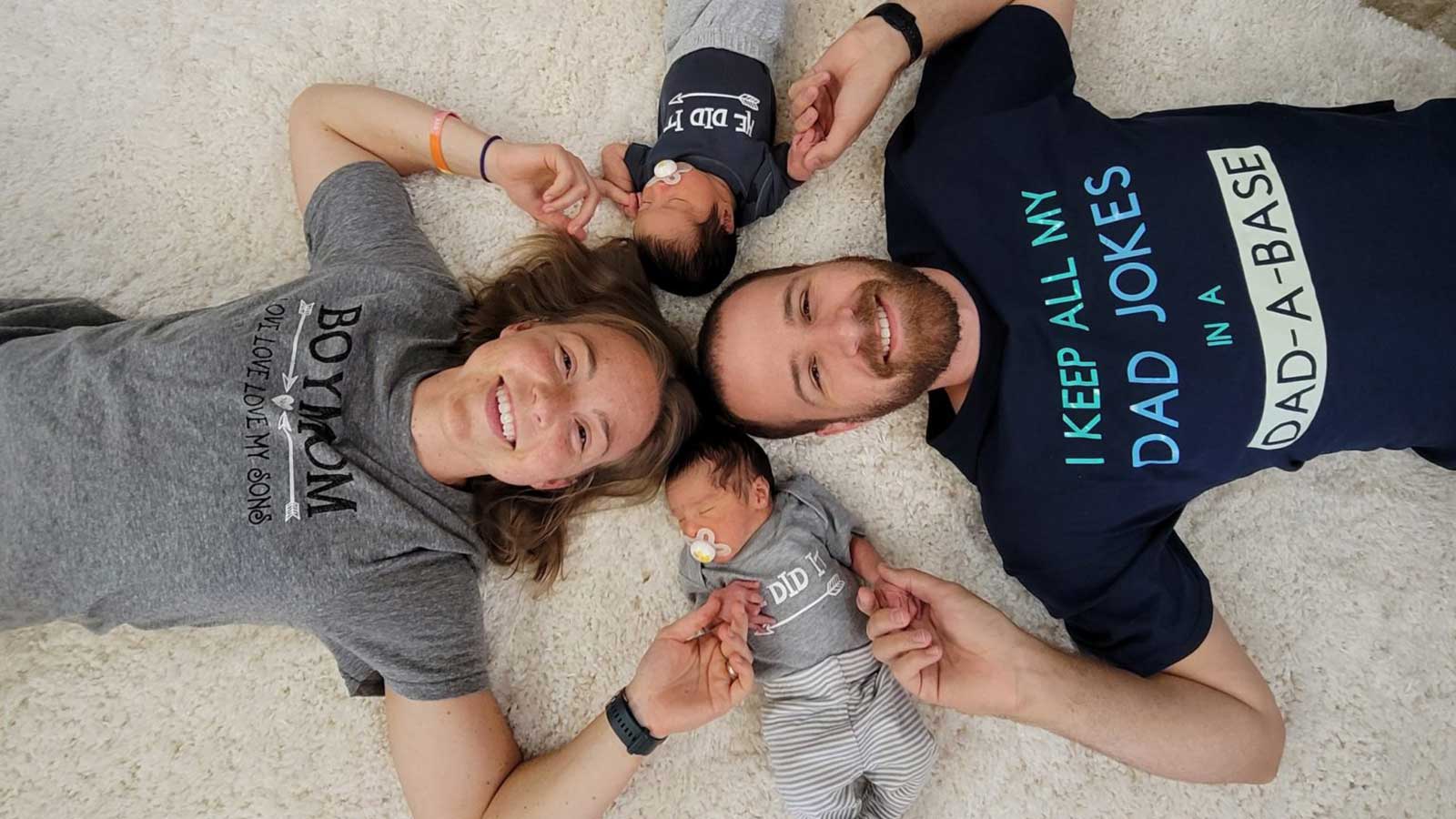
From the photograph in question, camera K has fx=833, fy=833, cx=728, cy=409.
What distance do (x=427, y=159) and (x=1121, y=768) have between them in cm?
186

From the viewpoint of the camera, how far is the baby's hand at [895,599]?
4.93 ft

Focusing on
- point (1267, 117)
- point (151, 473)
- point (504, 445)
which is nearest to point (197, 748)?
point (151, 473)

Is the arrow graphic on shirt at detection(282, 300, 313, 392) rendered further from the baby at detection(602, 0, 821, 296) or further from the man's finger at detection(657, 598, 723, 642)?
the man's finger at detection(657, 598, 723, 642)

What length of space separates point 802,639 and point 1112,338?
2.55ft

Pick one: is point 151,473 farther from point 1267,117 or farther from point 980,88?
point 1267,117

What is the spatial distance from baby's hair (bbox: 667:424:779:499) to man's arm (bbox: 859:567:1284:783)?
305 mm

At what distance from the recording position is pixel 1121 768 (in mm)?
1674

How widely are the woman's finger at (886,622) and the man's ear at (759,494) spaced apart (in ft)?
0.98

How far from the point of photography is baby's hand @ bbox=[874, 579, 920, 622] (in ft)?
4.93

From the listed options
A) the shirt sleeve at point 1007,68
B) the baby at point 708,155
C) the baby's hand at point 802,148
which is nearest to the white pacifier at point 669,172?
the baby at point 708,155

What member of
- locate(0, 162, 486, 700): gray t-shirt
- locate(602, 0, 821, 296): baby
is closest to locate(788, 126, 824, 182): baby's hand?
locate(602, 0, 821, 296): baby

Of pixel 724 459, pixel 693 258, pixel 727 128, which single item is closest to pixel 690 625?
pixel 724 459

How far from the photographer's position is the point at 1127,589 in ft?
4.83

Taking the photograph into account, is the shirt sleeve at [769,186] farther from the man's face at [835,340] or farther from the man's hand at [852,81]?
the man's face at [835,340]
